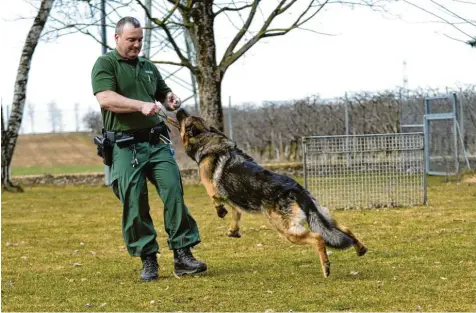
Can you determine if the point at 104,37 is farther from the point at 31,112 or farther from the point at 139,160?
the point at 139,160

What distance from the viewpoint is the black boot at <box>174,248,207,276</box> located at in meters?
7.11

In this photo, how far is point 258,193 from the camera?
21.8 ft

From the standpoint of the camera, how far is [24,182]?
23.1 metres

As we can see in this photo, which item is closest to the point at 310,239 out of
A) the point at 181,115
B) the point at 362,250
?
the point at 362,250

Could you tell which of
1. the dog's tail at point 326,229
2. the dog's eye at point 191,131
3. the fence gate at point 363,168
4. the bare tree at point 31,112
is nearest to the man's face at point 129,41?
the dog's eye at point 191,131

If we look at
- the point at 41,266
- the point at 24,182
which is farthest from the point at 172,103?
the point at 24,182

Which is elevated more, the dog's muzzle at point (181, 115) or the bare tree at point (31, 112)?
the bare tree at point (31, 112)

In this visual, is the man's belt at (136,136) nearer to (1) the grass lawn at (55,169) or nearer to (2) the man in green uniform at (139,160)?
(2) the man in green uniform at (139,160)

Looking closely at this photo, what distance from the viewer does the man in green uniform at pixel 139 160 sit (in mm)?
6926

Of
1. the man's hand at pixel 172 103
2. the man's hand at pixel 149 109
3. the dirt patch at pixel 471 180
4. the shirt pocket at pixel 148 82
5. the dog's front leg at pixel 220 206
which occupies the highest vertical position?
the shirt pocket at pixel 148 82

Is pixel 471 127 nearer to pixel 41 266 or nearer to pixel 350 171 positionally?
pixel 350 171

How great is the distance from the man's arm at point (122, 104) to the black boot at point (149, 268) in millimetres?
1244

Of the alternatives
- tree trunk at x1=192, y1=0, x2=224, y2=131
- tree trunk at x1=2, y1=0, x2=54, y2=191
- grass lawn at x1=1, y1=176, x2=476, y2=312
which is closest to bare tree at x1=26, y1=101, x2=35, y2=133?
tree trunk at x1=2, y1=0, x2=54, y2=191

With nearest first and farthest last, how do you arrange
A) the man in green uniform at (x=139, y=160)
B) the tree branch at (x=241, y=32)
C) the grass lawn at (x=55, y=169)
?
the man in green uniform at (x=139, y=160), the tree branch at (x=241, y=32), the grass lawn at (x=55, y=169)
